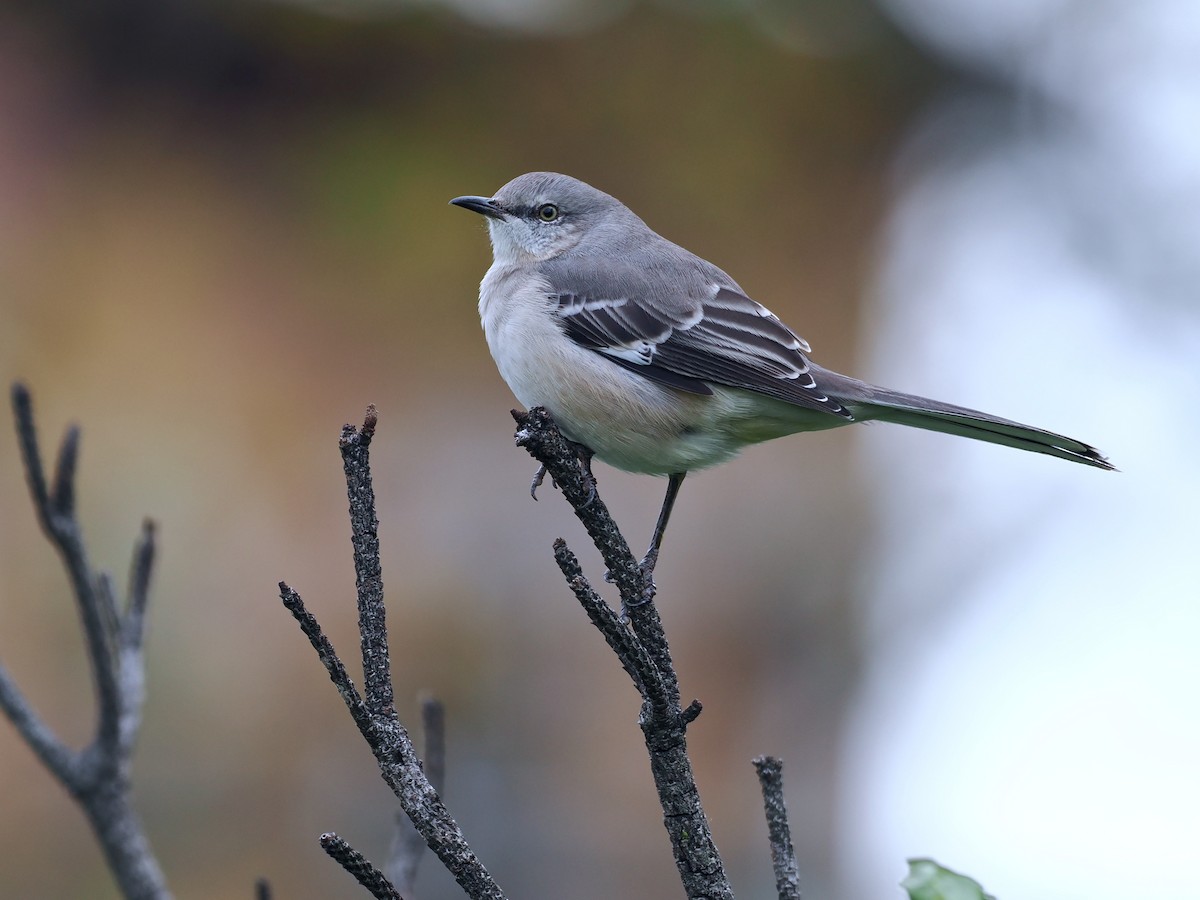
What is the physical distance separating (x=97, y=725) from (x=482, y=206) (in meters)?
3.76

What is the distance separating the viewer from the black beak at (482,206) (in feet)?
16.1

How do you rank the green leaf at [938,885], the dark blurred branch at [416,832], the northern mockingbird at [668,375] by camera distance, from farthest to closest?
the northern mockingbird at [668,375] → the dark blurred branch at [416,832] → the green leaf at [938,885]

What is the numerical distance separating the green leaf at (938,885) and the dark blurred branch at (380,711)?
68cm

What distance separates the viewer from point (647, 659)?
2.34 meters

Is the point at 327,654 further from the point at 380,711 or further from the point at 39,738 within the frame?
the point at 39,738

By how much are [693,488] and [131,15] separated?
539 cm

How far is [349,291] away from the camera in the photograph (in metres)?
8.02

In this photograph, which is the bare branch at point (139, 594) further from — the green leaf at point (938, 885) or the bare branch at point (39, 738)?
the green leaf at point (938, 885)

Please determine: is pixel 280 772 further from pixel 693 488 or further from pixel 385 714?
pixel 385 714

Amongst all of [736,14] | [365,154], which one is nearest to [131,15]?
[365,154]

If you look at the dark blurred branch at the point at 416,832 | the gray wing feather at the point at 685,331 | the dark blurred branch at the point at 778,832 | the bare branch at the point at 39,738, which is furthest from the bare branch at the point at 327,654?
the gray wing feather at the point at 685,331

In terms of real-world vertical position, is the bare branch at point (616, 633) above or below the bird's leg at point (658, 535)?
below

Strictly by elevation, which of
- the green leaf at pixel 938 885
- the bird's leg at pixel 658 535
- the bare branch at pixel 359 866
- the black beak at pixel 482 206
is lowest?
the green leaf at pixel 938 885

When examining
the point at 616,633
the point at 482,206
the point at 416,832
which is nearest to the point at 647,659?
the point at 616,633
